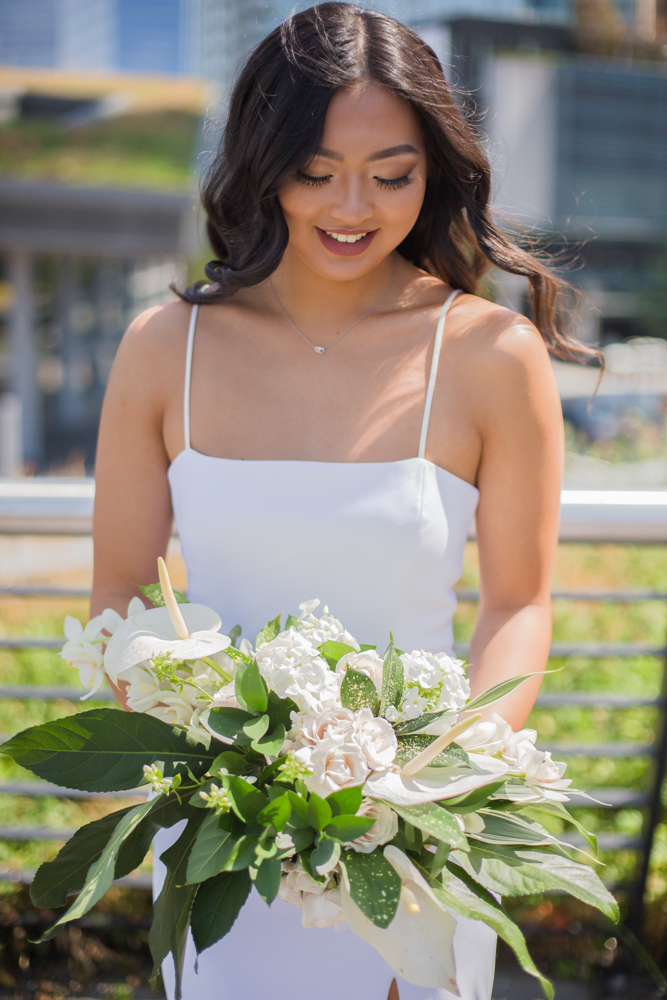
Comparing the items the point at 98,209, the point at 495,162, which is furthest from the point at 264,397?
the point at 98,209

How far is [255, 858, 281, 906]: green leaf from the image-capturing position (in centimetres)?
90

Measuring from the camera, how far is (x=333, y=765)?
954 millimetres

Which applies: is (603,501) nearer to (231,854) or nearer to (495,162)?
(495,162)

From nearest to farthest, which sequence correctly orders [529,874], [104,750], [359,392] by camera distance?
1. [529,874]
2. [104,750]
3. [359,392]

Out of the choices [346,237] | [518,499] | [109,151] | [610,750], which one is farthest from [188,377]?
[109,151]

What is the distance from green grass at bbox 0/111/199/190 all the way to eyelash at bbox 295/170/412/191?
11.0 meters

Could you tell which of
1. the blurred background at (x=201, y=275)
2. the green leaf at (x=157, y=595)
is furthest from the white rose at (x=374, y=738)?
the blurred background at (x=201, y=275)

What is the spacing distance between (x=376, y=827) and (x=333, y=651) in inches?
8.7

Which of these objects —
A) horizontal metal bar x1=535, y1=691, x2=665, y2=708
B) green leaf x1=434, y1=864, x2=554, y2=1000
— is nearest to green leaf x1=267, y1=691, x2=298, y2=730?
green leaf x1=434, y1=864, x2=554, y2=1000

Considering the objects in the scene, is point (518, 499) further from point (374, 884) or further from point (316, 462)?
point (374, 884)

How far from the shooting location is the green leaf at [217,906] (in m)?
0.97

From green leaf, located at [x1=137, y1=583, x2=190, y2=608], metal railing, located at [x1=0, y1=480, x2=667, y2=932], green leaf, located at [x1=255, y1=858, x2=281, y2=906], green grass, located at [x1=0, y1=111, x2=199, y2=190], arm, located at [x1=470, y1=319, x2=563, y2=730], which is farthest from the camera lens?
green grass, located at [x1=0, y1=111, x2=199, y2=190]

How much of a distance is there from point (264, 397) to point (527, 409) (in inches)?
19.4

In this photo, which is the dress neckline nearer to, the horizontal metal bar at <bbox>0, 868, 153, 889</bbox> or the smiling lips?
the smiling lips
